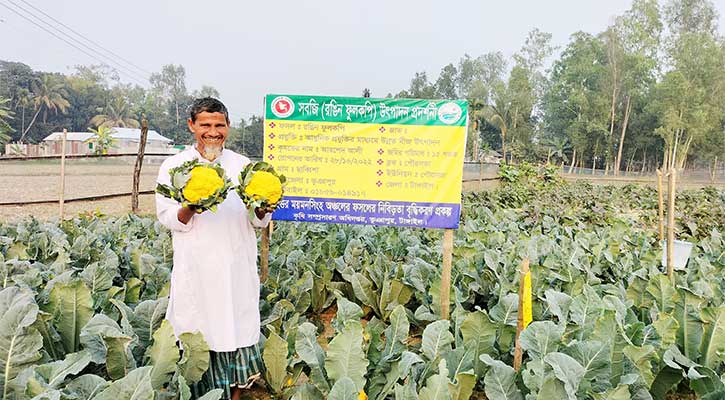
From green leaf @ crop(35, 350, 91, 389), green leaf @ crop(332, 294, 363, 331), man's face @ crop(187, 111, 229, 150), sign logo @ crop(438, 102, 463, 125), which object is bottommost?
green leaf @ crop(35, 350, 91, 389)

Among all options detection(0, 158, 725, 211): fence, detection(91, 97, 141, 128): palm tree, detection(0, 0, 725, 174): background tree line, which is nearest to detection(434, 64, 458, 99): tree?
detection(0, 0, 725, 174): background tree line

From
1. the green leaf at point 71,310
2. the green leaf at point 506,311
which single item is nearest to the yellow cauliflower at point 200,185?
the green leaf at point 71,310

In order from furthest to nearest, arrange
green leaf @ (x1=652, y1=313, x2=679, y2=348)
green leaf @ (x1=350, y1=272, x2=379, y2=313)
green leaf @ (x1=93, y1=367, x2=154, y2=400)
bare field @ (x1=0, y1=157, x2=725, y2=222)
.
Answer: bare field @ (x1=0, y1=157, x2=725, y2=222)
green leaf @ (x1=350, y1=272, x2=379, y2=313)
green leaf @ (x1=652, y1=313, x2=679, y2=348)
green leaf @ (x1=93, y1=367, x2=154, y2=400)

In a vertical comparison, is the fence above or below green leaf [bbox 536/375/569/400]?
above

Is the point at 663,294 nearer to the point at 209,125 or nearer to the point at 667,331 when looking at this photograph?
the point at 667,331

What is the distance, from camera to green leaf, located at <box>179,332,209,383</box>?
7.82 feet

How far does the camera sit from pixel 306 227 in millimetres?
6266

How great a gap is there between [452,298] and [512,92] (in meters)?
50.7

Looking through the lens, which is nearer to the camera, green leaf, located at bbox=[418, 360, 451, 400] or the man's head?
green leaf, located at bbox=[418, 360, 451, 400]

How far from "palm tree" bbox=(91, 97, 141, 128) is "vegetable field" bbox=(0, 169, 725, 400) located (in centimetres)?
6823

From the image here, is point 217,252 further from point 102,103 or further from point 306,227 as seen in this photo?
point 102,103

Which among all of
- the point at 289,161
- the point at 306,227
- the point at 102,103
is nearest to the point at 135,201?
the point at 306,227

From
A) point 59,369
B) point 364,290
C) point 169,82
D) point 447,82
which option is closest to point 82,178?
point 364,290

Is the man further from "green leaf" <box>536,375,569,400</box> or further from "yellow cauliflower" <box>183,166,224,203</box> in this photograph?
"green leaf" <box>536,375,569,400</box>
